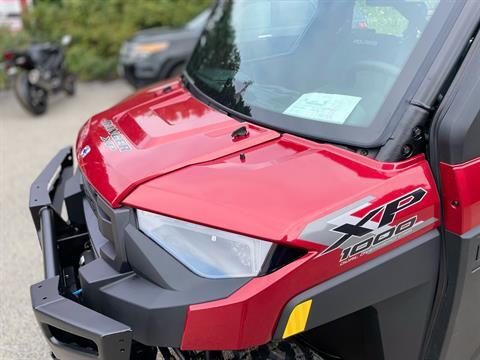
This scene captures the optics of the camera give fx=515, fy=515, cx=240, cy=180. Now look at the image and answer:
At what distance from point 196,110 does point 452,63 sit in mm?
1064

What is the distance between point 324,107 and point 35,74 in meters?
7.17

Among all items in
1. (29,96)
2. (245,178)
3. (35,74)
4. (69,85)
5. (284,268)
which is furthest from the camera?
(69,85)

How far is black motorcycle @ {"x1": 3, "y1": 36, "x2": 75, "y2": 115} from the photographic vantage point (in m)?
7.87

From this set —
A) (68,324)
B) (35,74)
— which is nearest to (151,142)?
(68,324)

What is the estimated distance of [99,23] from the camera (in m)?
10.7

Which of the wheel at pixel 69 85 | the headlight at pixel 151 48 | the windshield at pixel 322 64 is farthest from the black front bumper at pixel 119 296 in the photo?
the wheel at pixel 69 85

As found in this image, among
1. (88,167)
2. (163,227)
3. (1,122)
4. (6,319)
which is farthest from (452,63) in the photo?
(1,122)

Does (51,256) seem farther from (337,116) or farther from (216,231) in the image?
(337,116)

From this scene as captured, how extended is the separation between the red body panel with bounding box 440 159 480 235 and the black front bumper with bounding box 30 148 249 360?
0.73m

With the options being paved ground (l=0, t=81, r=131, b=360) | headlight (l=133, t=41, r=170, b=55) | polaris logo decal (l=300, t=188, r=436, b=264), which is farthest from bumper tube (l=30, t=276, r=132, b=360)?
headlight (l=133, t=41, r=170, b=55)

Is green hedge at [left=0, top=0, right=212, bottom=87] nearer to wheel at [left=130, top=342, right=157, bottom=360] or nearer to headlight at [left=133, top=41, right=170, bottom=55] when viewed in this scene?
headlight at [left=133, top=41, right=170, bottom=55]

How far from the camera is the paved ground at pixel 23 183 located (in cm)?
304

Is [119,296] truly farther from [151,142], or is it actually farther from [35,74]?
[35,74]

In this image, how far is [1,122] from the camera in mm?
7793
